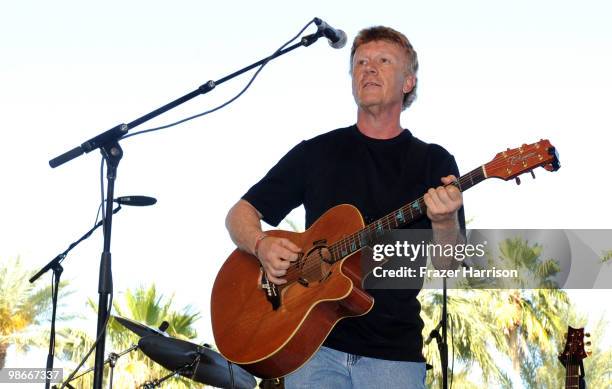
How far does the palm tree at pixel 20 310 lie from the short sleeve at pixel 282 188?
15.5 m

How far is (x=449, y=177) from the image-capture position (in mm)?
3234

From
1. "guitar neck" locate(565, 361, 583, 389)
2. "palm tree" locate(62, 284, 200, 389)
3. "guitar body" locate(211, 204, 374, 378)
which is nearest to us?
"guitar body" locate(211, 204, 374, 378)

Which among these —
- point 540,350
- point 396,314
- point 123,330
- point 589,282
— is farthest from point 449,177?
point 540,350

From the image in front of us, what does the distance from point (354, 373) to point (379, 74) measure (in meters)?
1.45

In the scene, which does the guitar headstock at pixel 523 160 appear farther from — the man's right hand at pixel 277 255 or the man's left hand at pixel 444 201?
the man's right hand at pixel 277 255

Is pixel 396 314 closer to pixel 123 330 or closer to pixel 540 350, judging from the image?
pixel 123 330

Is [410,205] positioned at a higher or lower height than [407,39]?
lower

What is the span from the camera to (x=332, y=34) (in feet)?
12.1

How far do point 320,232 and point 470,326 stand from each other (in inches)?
606

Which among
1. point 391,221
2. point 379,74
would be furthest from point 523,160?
point 379,74

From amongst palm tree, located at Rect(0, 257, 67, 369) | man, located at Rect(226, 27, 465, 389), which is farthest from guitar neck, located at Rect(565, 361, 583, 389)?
palm tree, located at Rect(0, 257, 67, 369)

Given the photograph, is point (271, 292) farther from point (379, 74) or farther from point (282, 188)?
point (379, 74)

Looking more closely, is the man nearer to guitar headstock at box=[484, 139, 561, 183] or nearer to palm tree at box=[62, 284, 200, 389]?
guitar headstock at box=[484, 139, 561, 183]

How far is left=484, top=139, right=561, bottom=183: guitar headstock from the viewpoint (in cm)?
317
